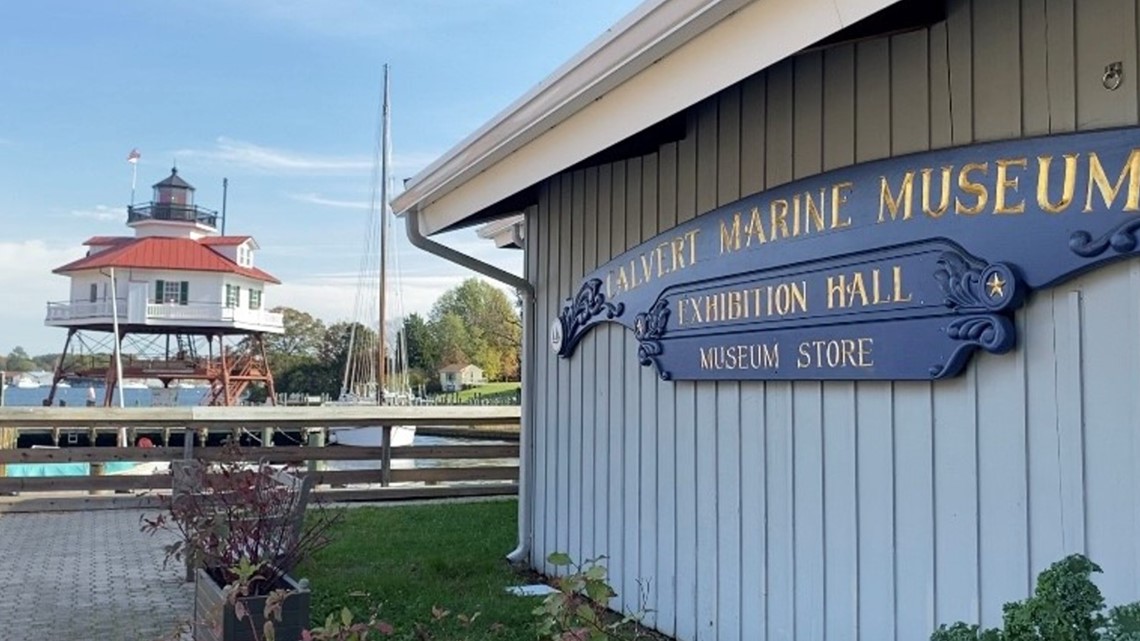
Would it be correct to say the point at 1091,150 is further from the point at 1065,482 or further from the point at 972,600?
the point at 972,600

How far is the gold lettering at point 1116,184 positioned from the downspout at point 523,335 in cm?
434

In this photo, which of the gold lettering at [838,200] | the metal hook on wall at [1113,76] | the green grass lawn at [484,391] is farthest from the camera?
the green grass lawn at [484,391]

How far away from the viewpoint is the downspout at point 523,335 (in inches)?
257

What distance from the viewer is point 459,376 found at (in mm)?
59875

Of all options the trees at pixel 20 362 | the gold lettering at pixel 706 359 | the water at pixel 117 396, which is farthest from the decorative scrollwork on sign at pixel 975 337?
the trees at pixel 20 362

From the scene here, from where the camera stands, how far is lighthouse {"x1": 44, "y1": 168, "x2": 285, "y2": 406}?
33438 mm

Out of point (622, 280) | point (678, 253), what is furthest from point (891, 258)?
point (622, 280)

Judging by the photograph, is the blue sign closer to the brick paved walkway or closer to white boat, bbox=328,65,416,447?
the brick paved walkway

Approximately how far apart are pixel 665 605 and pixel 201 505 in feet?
7.48

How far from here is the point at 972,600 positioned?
3.05 meters

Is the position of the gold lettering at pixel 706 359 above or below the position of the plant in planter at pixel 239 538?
above

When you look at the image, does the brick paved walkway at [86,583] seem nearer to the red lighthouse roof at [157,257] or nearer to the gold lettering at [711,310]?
the gold lettering at [711,310]

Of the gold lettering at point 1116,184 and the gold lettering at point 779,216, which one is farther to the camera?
the gold lettering at point 779,216

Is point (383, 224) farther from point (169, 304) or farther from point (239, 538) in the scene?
point (239, 538)
